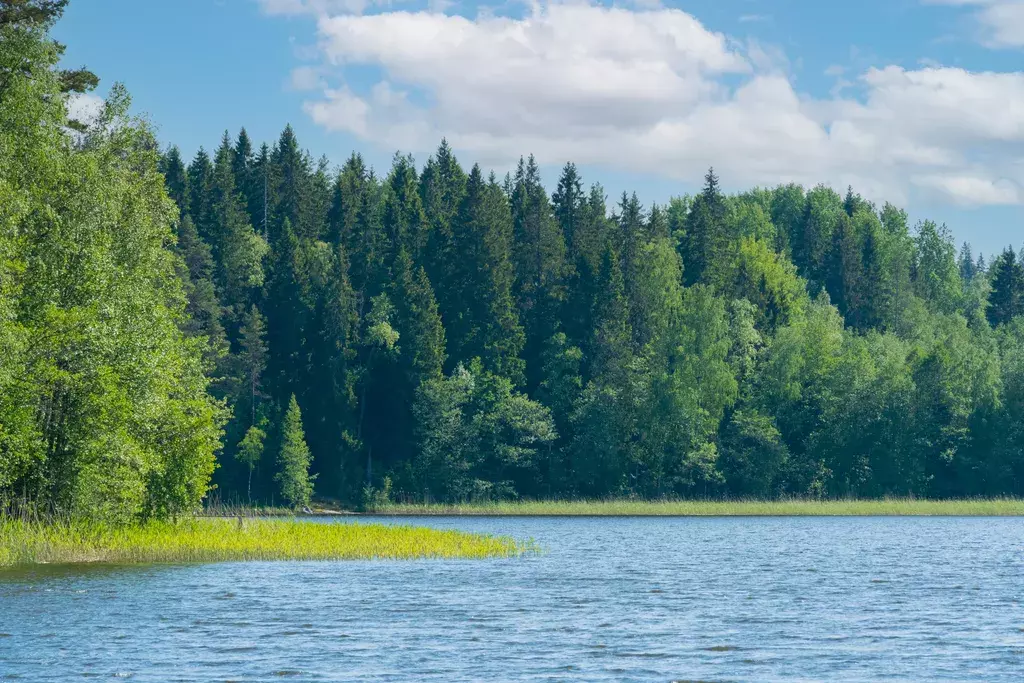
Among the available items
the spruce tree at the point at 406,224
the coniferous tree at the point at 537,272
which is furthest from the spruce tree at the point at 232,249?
the coniferous tree at the point at 537,272

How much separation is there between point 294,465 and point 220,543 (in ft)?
221

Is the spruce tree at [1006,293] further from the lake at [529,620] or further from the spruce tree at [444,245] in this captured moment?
the lake at [529,620]

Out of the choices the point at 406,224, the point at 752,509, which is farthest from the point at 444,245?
the point at 752,509

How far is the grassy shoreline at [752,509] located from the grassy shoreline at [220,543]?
47.5 m

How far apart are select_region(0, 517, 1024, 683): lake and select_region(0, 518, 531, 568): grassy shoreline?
48.3 inches

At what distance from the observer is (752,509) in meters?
109

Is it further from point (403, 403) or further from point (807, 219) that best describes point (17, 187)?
point (807, 219)

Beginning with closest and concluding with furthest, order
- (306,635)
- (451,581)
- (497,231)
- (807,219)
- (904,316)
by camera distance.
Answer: (306,635) → (451,581) → (497,231) → (904,316) → (807,219)

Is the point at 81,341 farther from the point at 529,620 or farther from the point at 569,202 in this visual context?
the point at 569,202

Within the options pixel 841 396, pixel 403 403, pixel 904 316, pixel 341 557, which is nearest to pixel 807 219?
pixel 904 316

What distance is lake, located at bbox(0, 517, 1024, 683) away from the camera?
93.4ft

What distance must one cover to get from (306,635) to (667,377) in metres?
91.3

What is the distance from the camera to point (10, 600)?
37250mm

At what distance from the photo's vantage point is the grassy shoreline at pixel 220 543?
155 ft
